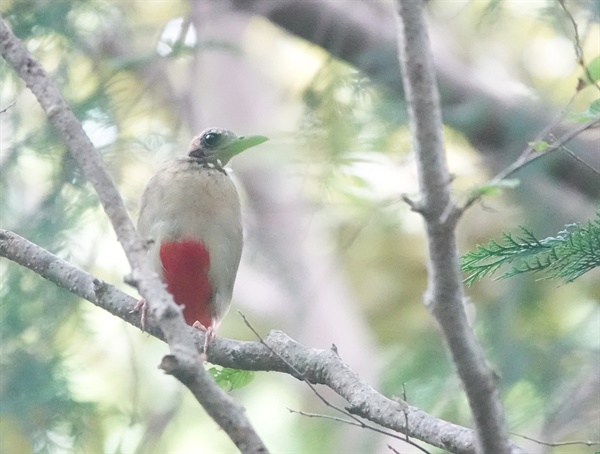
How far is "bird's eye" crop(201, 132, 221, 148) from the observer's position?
4.36m

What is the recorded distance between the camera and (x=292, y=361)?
8.50 ft

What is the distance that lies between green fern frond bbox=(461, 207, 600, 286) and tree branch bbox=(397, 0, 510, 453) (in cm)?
73

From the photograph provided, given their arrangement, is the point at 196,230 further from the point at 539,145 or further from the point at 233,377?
the point at 539,145

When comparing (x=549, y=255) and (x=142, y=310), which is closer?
(x=549, y=255)

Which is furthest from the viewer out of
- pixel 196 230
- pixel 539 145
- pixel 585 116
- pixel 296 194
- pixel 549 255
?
pixel 296 194

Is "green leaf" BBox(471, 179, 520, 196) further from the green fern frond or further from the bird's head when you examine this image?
the bird's head

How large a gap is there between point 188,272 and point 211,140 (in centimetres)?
68

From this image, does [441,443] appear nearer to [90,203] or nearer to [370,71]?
[90,203]

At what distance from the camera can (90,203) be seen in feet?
15.9

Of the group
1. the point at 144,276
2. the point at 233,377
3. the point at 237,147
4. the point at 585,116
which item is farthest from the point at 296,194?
the point at 144,276

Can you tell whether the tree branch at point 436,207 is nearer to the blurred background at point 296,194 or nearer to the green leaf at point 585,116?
the green leaf at point 585,116

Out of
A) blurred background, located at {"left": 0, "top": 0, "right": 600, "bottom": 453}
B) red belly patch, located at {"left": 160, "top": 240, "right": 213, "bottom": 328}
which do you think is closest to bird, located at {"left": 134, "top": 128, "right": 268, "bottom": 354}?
red belly patch, located at {"left": 160, "top": 240, "right": 213, "bottom": 328}

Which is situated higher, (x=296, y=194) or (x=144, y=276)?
(x=144, y=276)

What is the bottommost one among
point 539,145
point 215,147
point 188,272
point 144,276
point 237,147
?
point 188,272
